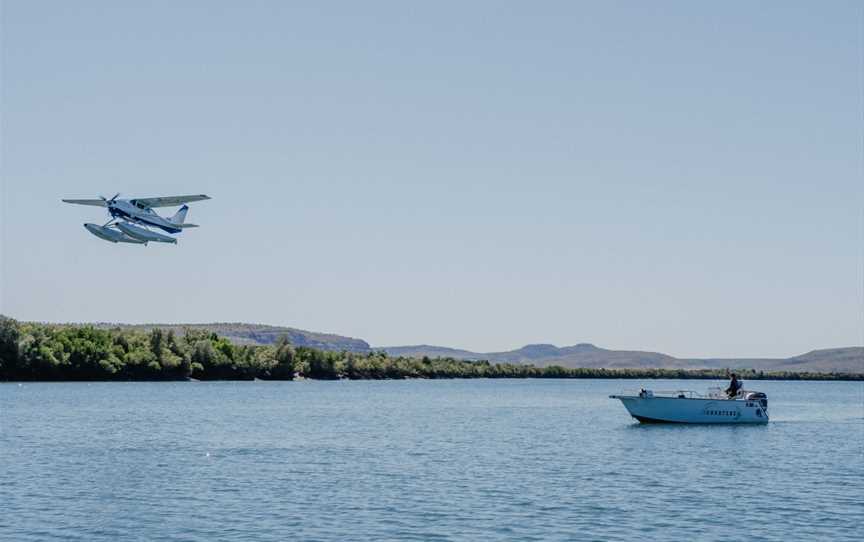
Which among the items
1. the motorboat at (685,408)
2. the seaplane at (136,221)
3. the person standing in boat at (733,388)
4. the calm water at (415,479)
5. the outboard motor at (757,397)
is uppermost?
the seaplane at (136,221)

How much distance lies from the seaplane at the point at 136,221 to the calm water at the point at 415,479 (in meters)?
12.8

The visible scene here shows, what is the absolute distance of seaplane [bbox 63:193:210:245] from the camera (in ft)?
227

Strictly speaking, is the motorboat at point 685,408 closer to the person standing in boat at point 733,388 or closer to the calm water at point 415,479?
the person standing in boat at point 733,388

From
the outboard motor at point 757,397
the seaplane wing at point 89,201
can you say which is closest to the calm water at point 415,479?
the outboard motor at point 757,397

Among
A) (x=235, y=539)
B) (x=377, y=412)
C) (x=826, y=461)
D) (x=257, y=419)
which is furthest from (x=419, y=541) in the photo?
(x=377, y=412)

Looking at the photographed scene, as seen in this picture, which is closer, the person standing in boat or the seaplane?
the seaplane

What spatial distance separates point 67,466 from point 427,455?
20.0 metres

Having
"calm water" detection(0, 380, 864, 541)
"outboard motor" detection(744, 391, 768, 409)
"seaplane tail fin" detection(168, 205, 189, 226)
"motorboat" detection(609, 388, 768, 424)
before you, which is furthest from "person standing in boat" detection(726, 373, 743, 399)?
"seaplane tail fin" detection(168, 205, 189, 226)

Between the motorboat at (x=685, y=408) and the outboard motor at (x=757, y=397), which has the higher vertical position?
the outboard motor at (x=757, y=397)

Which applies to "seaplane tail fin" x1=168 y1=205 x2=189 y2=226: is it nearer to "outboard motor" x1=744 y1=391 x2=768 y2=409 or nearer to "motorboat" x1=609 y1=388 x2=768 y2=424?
"motorboat" x1=609 y1=388 x2=768 y2=424

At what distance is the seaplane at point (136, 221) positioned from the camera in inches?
2719

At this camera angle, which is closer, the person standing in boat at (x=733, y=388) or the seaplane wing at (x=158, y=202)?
the seaplane wing at (x=158, y=202)

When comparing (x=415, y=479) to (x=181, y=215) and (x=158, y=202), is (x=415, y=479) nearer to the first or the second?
(x=158, y=202)

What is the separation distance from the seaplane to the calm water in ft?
42.0
